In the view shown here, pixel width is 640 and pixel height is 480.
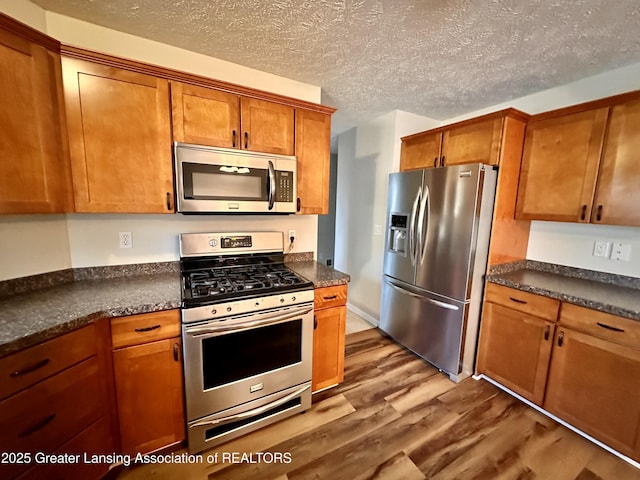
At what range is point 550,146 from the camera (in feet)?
6.59

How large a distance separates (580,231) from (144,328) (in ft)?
10.6

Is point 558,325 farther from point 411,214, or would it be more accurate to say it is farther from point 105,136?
point 105,136

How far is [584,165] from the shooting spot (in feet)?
6.06

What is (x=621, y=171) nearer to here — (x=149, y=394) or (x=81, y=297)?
(x=149, y=394)

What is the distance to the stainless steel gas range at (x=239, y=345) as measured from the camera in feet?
4.72

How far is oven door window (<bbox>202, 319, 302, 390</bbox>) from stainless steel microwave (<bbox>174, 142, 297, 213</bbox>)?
84 centimetres

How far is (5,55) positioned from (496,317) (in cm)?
343

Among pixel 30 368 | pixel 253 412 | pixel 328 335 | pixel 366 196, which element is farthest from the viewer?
pixel 366 196

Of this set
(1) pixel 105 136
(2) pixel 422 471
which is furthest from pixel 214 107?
(2) pixel 422 471

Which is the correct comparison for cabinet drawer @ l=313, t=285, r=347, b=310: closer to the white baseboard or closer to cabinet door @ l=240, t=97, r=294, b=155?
cabinet door @ l=240, t=97, r=294, b=155

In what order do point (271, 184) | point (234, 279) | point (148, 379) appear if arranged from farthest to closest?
point (271, 184)
point (234, 279)
point (148, 379)

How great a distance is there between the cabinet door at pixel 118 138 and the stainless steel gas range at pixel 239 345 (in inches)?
18.0

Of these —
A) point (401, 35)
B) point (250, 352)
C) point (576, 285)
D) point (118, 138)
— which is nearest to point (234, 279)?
point (250, 352)

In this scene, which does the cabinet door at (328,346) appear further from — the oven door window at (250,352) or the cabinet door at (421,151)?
the cabinet door at (421,151)
